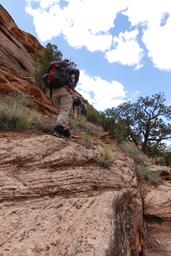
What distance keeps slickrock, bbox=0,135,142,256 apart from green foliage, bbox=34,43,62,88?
9976 millimetres

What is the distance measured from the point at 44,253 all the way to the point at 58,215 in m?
0.81

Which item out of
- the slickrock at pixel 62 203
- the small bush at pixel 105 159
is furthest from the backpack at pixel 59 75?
the small bush at pixel 105 159

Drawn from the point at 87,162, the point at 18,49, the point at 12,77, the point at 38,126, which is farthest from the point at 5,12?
the point at 87,162

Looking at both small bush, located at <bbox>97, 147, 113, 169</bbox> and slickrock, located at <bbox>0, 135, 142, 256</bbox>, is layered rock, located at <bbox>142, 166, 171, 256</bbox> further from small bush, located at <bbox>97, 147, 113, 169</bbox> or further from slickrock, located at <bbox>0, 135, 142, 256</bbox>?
small bush, located at <bbox>97, 147, 113, 169</bbox>

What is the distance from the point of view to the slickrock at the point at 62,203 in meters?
3.59

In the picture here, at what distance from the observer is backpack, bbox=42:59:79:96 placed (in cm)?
755

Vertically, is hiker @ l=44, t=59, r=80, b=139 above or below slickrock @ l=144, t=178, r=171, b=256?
above

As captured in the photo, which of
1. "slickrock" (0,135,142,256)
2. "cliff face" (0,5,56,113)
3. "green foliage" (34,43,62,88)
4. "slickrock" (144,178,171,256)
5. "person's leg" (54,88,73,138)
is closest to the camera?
"slickrock" (0,135,142,256)

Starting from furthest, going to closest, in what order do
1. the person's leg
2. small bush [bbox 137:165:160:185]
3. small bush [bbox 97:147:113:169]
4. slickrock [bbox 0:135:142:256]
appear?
small bush [bbox 137:165:160:185] → the person's leg → small bush [bbox 97:147:113:169] → slickrock [bbox 0:135:142:256]

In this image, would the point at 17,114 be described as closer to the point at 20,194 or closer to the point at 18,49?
the point at 20,194

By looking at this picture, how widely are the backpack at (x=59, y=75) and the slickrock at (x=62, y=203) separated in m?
1.63

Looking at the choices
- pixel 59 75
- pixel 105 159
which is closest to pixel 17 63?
pixel 59 75

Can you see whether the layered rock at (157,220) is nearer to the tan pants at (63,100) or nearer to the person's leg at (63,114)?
the person's leg at (63,114)

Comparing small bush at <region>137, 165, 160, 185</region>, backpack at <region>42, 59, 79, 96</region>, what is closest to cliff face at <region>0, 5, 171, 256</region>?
small bush at <region>137, 165, 160, 185</region>
